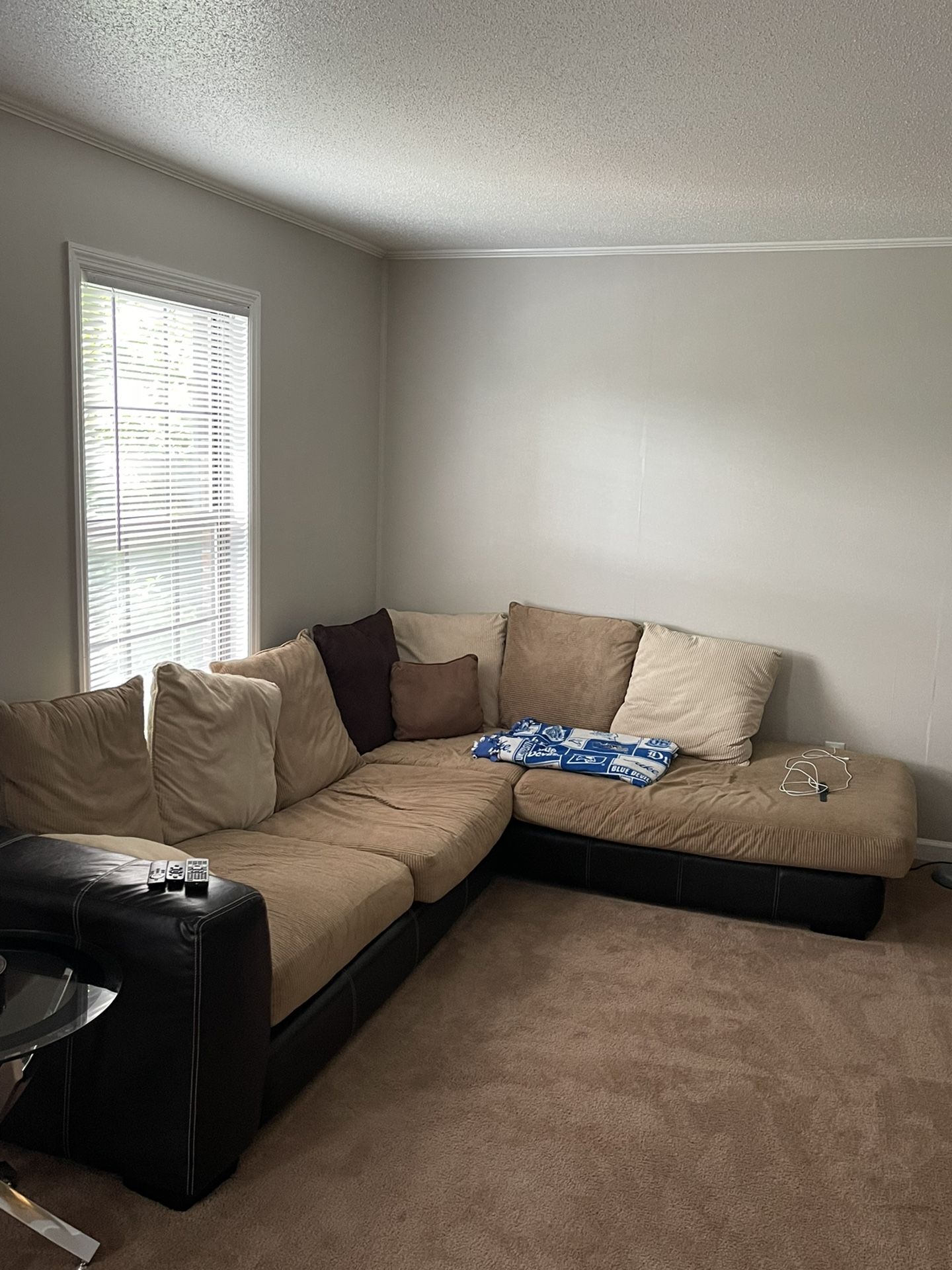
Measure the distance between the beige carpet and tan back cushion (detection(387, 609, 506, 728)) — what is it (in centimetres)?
140

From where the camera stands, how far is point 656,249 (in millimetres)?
4555

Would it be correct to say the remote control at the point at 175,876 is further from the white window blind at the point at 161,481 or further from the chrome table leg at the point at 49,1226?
the white window blind at the point at 161,481

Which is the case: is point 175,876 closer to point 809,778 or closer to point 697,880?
point 697,880

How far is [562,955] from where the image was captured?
354cm

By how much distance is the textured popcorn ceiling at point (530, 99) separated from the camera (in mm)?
2156

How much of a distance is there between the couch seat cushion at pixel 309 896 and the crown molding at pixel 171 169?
210 cm

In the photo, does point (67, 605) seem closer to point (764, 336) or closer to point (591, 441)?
point (591, 441)

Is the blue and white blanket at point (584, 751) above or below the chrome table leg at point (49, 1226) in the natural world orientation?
above

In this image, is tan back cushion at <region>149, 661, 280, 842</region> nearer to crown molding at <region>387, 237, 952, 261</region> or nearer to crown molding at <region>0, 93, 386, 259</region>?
crown molding at <region>0, 93, 386, 259</region>

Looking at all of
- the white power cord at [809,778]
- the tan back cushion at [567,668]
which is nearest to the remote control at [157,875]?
the white power cord at [809,778]

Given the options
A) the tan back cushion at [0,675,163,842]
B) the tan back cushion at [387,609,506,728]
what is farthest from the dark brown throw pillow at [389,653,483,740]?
the tan back cushion at [0,675,163,842]

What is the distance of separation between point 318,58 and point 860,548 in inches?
116

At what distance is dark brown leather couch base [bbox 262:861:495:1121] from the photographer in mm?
2574

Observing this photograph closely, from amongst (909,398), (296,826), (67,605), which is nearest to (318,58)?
(67,605)
